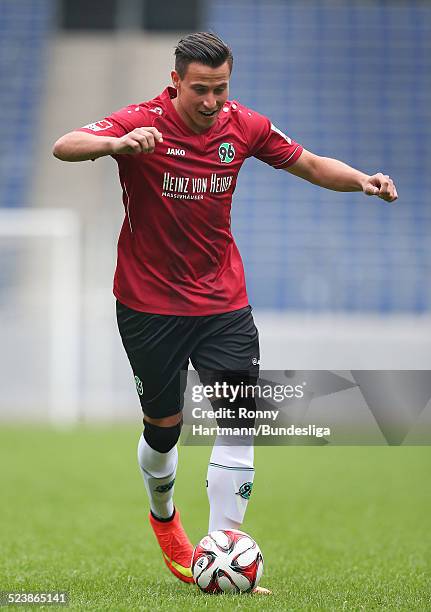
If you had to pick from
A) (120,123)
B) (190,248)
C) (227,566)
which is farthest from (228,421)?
(120,123)

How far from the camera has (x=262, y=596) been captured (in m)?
4.37

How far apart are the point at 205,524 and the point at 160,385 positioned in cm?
277

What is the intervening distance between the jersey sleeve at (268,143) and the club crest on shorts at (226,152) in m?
0.13

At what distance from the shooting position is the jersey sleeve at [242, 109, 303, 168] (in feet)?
15.6

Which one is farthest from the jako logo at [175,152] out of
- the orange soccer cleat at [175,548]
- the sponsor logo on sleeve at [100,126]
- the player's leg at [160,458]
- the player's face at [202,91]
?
the orange soccer cleat at [175,548]

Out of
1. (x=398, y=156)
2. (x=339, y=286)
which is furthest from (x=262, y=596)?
(x=398, y=156)

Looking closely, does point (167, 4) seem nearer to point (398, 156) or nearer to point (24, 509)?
point (398, 156)

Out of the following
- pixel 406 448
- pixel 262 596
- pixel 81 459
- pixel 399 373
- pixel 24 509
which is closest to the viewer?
pixel 262 596

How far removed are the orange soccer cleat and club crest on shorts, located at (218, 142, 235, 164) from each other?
1.69m

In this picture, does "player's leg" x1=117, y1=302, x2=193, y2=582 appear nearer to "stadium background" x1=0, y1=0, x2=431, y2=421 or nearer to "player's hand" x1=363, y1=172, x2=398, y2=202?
"player's hand" x1=363, y1=172, x2=398, y2=202

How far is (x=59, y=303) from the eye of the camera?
14734 millimetres

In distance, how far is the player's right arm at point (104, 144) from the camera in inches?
156

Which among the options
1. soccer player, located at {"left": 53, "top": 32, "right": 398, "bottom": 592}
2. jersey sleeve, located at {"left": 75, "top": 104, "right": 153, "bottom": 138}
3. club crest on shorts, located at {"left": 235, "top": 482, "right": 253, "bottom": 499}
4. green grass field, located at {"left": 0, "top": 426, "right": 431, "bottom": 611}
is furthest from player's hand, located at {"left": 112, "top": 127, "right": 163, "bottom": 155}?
green grass field, located at {"left": 0, "top": 426, "right": 431, "bottom": 611}

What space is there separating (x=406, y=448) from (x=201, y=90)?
929cm
